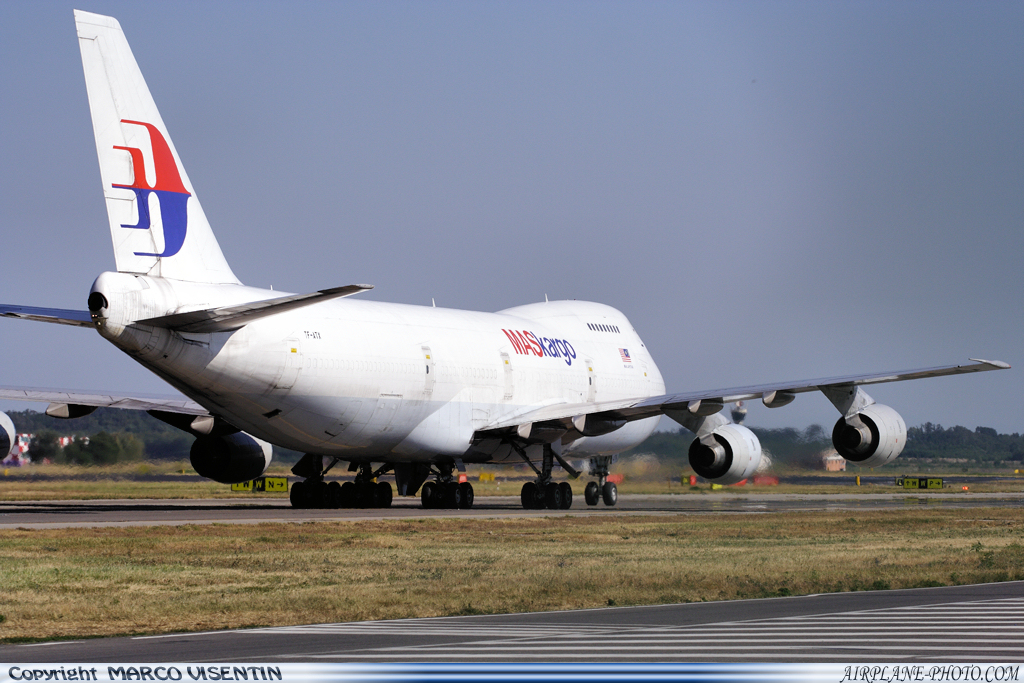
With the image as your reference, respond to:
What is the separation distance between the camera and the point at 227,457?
107 ft

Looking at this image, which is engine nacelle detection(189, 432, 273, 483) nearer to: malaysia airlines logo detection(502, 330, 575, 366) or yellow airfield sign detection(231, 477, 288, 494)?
malaysia airlines logo detection(502, 330, 575, 366)

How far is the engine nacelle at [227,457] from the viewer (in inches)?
1283

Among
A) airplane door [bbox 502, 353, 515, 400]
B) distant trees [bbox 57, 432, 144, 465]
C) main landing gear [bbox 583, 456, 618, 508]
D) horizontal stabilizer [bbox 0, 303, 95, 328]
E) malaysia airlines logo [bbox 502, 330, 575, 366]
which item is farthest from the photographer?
distant trees [bbox 57, 432, 144, 465]

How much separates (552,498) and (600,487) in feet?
13.2

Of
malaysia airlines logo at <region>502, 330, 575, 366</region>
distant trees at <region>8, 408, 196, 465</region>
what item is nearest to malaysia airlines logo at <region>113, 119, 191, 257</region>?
malaysia airlines logo at <region>502, 330, 575, 366</region>

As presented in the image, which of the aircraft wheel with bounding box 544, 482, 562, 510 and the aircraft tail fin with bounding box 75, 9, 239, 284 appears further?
the aircraft wheel with bounding box 544, 482, 562, 510

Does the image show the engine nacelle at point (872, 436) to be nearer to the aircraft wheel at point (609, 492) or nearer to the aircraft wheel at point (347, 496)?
the aircraft wheel at point (609, 492)

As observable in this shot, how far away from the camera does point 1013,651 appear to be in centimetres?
970

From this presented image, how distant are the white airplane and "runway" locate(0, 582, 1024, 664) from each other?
9963 mm

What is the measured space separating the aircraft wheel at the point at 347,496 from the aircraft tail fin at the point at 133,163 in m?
9.93

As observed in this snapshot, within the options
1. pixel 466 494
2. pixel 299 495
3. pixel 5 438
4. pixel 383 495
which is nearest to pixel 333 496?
pixel 299 495

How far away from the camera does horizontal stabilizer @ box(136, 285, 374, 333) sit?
23219 millimetres

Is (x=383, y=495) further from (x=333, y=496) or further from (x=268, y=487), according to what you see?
(x=268, y=487)

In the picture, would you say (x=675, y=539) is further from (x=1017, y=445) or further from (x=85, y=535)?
(x=1017, y=445)
